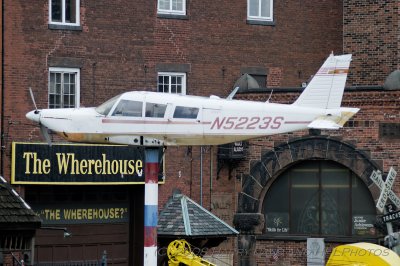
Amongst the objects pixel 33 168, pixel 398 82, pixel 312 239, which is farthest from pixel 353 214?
pixel 33 168

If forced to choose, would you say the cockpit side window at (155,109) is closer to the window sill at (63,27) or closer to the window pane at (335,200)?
the window sill at (63,27)

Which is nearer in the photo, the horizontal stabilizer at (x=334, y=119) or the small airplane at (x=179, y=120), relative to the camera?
the small airplane at (x=179, y=120)

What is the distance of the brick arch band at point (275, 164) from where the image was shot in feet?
127

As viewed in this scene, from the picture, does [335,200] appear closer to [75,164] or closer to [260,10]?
[260,10]

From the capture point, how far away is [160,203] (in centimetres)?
3888

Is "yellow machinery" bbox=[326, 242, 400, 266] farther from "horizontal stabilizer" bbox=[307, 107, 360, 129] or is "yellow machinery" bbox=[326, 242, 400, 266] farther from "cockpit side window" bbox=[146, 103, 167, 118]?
"cockpit side window" bbox=[146, 103, 167, 118]

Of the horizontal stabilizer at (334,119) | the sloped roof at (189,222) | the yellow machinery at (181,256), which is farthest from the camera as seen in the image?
the sloped roof at (189,222)

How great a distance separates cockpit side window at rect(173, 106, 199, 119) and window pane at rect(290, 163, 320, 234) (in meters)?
9.61

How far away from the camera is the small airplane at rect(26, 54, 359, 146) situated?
99.9 ft

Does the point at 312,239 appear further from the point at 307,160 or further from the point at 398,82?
the point at 398,82

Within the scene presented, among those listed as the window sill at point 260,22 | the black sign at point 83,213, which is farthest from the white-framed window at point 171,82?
the black sign at point 83,213

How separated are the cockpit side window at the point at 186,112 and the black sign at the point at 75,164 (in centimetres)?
597

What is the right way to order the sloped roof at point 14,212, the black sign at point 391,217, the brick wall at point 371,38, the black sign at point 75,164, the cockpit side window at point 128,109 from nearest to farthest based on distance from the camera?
the cockpit side window at point 128,109 → the sloped roof at point 14,212 → the black sign at point 75,164 → the black sign at point 391,217 → the brick wall at point 371,38

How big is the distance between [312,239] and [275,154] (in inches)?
108
